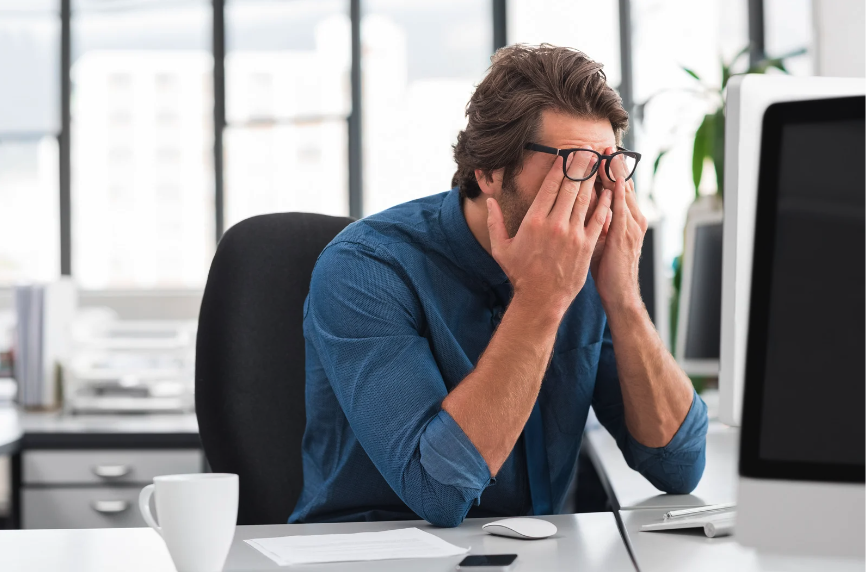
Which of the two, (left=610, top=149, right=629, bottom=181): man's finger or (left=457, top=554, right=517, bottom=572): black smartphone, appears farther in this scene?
(left=610, top=149, right=629, bottom=181): man's finger

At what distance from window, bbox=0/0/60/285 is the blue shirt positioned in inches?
125

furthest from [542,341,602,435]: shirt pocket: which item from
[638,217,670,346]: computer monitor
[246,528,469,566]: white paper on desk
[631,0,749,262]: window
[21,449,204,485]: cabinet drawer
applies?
[631,0,749,262]: window

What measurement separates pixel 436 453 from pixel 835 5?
1.82 meters

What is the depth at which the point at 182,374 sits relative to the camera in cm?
247

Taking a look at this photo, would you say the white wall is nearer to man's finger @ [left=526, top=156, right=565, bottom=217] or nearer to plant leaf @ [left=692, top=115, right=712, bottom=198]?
plant leaf @ [left=692, top=115, right=712, bottom=198]

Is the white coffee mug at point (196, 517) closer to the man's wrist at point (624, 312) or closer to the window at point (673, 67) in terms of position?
the man's wrist at point (624, 312)

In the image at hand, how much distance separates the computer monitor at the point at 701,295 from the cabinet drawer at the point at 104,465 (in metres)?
1.23

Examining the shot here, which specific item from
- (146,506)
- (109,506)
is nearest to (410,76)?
(109,506)

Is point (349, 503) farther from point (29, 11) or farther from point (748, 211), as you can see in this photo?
point (29, 11)

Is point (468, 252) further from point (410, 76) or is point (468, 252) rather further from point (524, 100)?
point (410, 76)

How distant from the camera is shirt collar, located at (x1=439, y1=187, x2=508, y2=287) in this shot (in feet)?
3.98

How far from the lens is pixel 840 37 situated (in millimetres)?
2133

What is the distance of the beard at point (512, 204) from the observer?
47.1 inches

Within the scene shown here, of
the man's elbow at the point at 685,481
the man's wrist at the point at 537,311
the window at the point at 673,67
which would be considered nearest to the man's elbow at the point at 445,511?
the man's wrist at the point at 537,311
